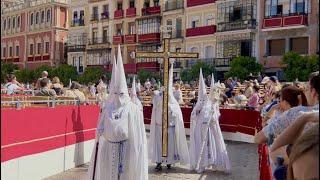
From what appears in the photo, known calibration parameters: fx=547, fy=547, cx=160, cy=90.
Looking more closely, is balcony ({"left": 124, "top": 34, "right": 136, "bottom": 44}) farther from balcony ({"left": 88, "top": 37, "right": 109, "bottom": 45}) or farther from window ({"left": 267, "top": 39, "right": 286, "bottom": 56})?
window ({"left": 267, "top": 39, "right": 286, "bottom": 56})

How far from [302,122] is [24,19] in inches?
2524

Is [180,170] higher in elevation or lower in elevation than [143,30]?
lower

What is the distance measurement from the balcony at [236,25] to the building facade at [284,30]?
742 mm

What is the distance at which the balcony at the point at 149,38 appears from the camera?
49.7 meters

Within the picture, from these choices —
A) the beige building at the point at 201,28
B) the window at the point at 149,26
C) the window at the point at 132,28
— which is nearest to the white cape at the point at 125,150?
the beige building at the point at 201,28

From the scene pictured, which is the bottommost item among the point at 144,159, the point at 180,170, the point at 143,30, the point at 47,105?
the point at 180,170

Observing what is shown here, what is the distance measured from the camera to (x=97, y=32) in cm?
5769

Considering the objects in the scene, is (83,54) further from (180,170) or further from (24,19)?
(180,170)

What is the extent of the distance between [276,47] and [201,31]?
8.20 metres

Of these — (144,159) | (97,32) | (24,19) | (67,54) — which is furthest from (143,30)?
(144,159)

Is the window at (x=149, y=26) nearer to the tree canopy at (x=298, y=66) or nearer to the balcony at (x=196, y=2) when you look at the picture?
the balcony at (x=196, y=2)

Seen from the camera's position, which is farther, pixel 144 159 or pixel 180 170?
Answer: pixel 180 170

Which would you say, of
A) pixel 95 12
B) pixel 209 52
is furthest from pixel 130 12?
pixel 209 52

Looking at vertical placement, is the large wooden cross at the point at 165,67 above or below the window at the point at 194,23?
below
